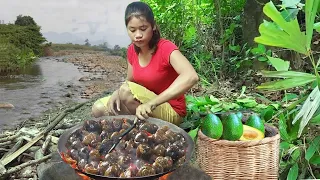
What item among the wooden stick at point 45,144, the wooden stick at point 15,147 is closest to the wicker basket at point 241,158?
the wooden stick at point 45,144

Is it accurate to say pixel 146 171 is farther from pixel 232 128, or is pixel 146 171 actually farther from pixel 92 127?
pixel 232 128

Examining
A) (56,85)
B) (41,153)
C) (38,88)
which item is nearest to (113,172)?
(41,153)

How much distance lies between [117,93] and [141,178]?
117 cm

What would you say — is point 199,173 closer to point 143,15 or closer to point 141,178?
point 141,178

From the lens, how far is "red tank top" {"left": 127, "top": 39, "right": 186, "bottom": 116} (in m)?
2.68

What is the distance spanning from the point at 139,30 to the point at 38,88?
5.34m

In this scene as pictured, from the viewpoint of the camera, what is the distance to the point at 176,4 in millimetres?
5711

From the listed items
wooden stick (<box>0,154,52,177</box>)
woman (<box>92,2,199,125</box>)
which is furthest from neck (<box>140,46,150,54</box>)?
wooden stick (<box>0,154,52,177</box>)

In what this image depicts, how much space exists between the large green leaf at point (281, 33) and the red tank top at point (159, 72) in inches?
31.2

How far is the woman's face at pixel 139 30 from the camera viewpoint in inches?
98.7

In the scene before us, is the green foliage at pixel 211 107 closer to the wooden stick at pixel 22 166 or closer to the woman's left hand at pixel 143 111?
the woman's left hand at pixel 143 111

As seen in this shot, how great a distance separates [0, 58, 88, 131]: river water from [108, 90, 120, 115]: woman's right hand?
2512mm

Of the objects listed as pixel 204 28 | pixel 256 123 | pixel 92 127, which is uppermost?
pixel 204 28

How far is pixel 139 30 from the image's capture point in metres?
2.54
